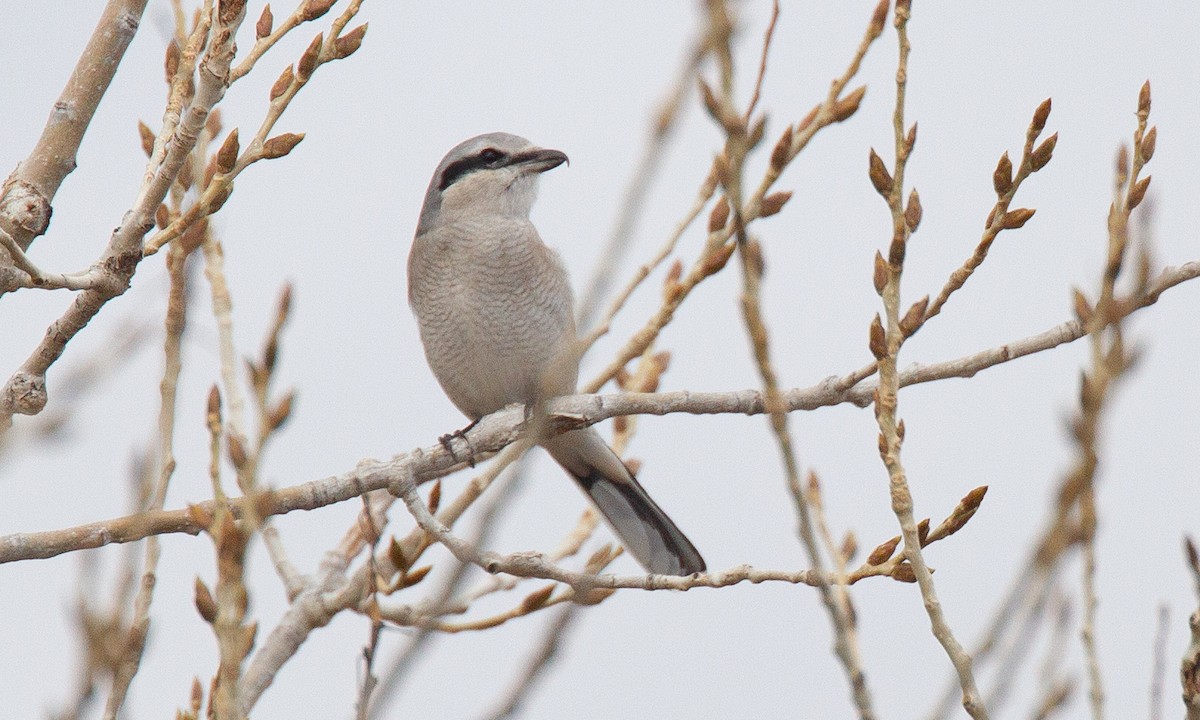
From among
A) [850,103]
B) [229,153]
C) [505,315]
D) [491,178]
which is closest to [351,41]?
[229,153]

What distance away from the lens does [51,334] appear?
260 centimetres

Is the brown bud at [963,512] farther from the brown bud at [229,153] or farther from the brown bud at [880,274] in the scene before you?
the brown bud at [229,153]

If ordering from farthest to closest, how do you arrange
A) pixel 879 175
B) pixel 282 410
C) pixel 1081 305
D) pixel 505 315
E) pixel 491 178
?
pixel 491 178 < pixel 505 315 < pixel 879 175 < pixel 1081 305 < pixel 282 410

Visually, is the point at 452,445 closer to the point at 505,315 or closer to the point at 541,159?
the point at 505,315

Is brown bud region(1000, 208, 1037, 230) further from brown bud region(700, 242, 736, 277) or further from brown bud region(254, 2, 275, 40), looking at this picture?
brown bud region(254, 2, 275, 40)

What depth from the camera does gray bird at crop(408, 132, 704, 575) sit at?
4.70 meters

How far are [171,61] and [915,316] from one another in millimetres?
1809

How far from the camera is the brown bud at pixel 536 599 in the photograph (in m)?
3.33

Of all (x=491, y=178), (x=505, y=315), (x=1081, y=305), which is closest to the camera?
(x=1081, y=305)

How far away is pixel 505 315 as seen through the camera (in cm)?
492

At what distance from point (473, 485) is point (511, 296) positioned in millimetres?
1411

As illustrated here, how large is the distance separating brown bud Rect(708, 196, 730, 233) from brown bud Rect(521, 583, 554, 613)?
125 centimetres

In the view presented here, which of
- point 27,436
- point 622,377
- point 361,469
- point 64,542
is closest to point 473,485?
point 361,469

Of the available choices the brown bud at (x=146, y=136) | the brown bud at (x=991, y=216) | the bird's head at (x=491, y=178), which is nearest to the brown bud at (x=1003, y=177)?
the brown bud at (x=991, y=216)
